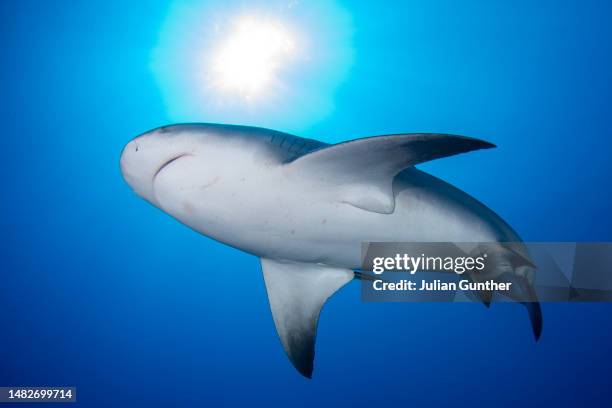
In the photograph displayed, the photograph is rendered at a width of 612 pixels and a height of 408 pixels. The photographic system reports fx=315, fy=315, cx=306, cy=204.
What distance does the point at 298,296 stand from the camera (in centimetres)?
281

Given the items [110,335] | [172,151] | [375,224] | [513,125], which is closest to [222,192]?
[172,151]

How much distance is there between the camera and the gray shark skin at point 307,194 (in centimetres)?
162

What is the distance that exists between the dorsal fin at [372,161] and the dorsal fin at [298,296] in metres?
0.98

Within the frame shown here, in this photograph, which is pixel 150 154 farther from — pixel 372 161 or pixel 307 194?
pixel 372 161

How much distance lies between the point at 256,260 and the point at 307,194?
1112 cm

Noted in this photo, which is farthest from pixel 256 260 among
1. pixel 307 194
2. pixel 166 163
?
pixel 166 163

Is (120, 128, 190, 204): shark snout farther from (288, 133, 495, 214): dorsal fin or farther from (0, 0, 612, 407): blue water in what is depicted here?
(0, 0, 612, 407): blue water

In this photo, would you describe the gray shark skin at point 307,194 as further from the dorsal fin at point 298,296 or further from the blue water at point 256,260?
the blue water at point 256,260

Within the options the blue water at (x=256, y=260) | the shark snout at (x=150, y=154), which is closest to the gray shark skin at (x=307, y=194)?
the shark snout at (x=150, y=154)

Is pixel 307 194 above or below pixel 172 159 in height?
below

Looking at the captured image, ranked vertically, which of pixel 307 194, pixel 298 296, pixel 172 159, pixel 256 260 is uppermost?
pixel 256 260

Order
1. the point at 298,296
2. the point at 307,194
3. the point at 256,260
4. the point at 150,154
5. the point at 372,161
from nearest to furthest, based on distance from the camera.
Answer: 1. the point at 150,154
2. the point at 372,161
3. the point at 307,194
4. the point at 298,296
5. the point at 256,260

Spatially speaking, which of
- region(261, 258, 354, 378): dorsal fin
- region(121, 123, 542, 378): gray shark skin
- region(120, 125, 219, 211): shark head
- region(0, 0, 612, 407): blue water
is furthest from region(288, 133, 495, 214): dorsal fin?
region(0, 0, 612, 407): blue water

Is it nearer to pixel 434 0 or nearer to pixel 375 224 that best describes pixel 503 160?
pixel 434 0
